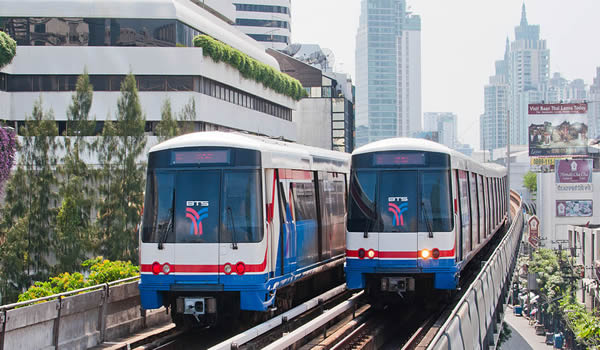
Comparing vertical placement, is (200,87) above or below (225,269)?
above

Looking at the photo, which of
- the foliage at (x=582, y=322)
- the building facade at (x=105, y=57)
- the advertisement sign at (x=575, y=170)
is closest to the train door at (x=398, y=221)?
the foliage at (x=582, y=322)

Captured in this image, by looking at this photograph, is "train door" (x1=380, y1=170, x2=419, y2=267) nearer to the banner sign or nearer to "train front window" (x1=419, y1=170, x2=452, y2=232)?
"train front window" (x1=419, y1=170, x2=452, y2=232)

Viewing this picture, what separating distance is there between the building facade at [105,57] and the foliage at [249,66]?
2.38ft

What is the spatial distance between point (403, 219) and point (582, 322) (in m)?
31.6

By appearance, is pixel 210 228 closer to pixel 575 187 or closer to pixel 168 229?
pixel 168 229

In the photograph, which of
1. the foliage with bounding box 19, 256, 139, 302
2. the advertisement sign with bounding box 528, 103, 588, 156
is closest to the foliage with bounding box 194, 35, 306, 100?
the foliage with bounding box 19, 256, 139, 302

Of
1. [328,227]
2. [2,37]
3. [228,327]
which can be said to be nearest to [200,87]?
[2,37]

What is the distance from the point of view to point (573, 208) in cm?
10962

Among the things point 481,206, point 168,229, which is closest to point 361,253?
point 168,229

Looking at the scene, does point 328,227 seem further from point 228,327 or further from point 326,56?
point 326,56

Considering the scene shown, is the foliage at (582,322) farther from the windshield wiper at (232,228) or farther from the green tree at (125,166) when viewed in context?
the windshield wiper at (232,228)

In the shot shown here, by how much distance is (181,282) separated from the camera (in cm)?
1391

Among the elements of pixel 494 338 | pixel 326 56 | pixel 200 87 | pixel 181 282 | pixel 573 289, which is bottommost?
pixel 573 289

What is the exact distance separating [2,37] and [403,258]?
1217 inches
